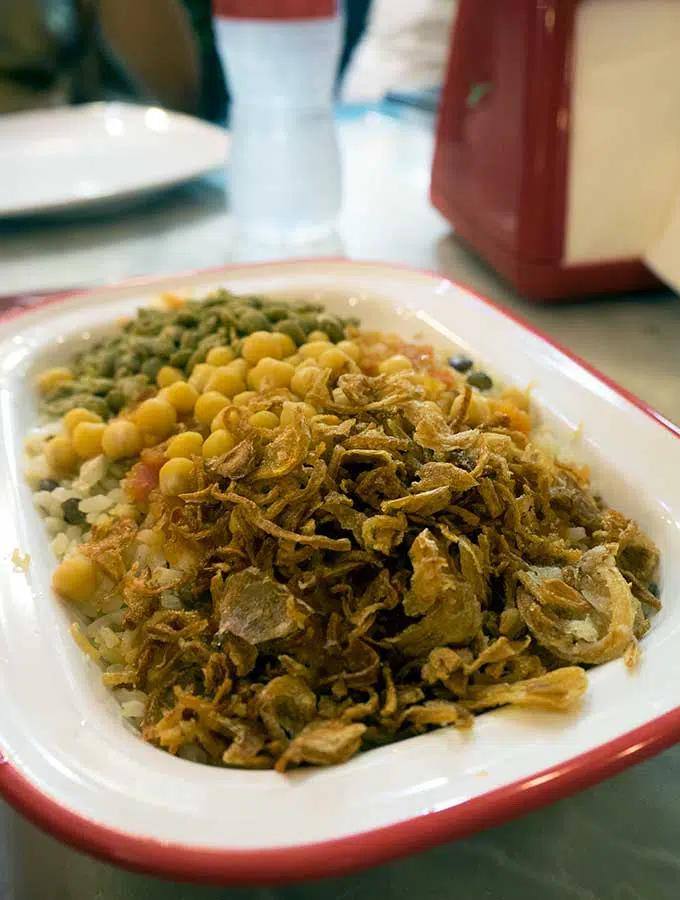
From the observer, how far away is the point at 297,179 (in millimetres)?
1918

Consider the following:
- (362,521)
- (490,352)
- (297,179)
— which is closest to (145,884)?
(362,521)

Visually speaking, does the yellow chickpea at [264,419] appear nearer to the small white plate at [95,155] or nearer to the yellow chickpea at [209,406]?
the yellow chickpea at [209,406]

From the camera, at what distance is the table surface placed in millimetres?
641

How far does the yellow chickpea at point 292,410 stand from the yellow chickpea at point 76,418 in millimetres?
284

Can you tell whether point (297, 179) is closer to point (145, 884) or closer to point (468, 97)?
point (468, 97)

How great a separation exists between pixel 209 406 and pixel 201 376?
9cm

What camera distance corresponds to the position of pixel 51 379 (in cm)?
113

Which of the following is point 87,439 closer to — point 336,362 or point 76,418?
point 76,418

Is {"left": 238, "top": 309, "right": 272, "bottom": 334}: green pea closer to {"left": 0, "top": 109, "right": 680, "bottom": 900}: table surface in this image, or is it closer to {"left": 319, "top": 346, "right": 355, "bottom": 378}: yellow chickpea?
{"left": 319, "top": 346, "right": 355, "bottom": 378}: yellow chickpea

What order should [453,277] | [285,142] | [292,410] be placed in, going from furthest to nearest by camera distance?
[285,142], [453,277], [292,410]

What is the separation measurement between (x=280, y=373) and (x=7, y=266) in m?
0.96

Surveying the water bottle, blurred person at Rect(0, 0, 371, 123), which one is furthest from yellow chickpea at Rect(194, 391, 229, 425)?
blurred person at Rect(0, 0, 371, 123)

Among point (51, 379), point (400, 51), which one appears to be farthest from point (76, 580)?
point (400, 51)

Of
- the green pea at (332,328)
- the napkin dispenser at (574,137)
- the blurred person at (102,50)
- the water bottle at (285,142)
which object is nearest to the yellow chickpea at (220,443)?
the green pea at (332,328)
